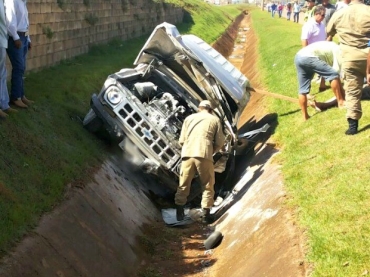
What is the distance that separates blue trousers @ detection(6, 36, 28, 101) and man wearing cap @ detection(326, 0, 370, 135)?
15.6ft

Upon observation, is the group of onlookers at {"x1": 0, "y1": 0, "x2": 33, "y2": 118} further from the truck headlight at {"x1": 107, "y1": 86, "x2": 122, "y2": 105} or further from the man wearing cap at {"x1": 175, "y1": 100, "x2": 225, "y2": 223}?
the man wearing cap at {"x1": 175, "y1": 100, "x2": 225, "y2": 223}

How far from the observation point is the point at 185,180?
8.55 meters

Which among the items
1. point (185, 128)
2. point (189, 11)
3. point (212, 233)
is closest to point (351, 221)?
point (212, 233)

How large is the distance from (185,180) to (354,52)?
10.1ft

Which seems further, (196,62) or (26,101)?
(196,62)

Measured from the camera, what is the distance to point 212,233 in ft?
27.0

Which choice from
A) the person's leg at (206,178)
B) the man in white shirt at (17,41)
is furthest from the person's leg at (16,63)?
the person's leg at (206,178)

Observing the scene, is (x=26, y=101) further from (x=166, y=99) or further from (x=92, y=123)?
(x=166, y=99)

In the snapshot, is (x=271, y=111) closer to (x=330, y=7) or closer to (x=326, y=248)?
(x=330, y=7)

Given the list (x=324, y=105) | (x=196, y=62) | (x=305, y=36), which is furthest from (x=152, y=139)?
(x=305, y=36)

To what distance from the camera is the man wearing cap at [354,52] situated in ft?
25.6

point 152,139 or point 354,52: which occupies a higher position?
point 354,52

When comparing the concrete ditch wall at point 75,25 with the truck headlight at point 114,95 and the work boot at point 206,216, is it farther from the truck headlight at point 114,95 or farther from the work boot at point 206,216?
the work boot at point 206,216

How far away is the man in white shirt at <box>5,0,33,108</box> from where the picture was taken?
8.19m
